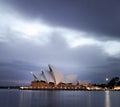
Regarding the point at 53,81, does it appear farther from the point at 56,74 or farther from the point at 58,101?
the point at 58,101

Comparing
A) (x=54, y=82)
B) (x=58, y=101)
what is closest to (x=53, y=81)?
(x=54, y=82)

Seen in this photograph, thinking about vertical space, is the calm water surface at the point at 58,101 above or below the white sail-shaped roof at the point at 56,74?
below

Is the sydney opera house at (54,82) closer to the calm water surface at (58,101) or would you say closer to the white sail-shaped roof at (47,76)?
the white sail-shaped roof at (47,76)

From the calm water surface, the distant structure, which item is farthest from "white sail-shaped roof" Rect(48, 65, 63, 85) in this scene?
the calm water surface

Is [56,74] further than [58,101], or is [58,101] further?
[56,74]

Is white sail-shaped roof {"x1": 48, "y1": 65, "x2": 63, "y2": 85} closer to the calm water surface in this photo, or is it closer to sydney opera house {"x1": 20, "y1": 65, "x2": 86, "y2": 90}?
sydney opera house {"x1": 20, "y1": 65, "x2": 86, "y2": 90}

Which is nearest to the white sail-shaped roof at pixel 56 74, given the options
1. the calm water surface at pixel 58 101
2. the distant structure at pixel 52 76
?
the distant structure at pixel 52 76

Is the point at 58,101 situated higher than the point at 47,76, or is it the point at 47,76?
the point at 47,76

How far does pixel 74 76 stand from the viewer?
15712 centimetres

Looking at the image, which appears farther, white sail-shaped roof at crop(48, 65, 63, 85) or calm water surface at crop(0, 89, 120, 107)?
white sail-shaped roof at crop(48, 65, 63, 85)

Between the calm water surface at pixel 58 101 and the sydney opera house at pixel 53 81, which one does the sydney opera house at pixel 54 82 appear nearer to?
the sydney opera house at pixel 53 81

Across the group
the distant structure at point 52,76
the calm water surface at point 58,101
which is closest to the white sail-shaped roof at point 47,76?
the distant structure at point 52,76

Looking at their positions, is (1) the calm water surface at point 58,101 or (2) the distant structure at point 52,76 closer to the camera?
(1) the calm water surface at point 58,101

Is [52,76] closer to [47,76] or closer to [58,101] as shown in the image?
[47,76]
